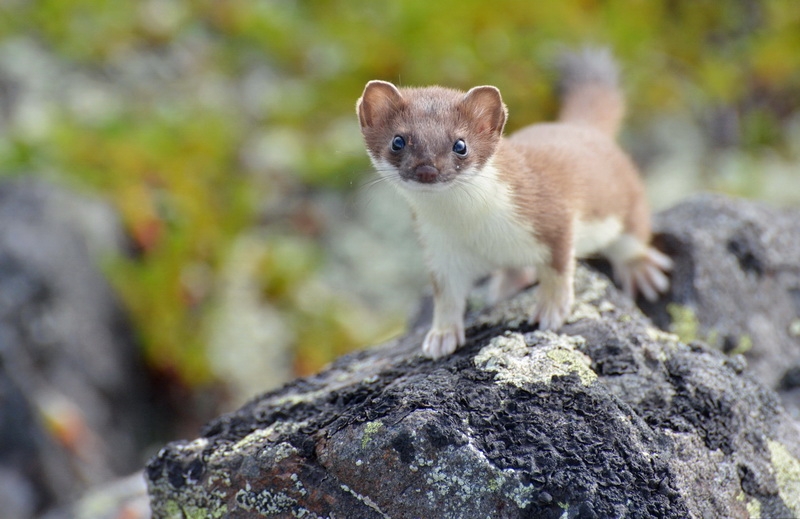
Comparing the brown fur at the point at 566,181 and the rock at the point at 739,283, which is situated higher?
the brown fur at the point at 566,181

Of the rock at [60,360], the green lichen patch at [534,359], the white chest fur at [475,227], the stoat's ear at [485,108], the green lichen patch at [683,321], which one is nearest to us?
the green lichen patch at [534,359]

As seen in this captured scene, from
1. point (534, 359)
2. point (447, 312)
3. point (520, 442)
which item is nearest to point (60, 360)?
point (447, 312)

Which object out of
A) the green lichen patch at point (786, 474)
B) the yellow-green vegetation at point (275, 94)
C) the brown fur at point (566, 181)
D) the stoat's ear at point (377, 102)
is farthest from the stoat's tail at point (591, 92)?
the green lichen patch at point (786, 474)

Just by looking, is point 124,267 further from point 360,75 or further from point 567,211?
point 567,211

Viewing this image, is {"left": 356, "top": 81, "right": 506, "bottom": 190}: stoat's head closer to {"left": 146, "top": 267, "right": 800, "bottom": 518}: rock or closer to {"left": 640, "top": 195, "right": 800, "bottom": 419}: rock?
{"left": 146, "top": 267, "right": 800, "bottom": 518}: rock

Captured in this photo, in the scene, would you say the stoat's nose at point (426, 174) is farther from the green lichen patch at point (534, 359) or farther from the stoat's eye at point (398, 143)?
the green lichen patch at point (534, 359)

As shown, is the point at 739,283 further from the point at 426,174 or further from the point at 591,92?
the point at 426,174
